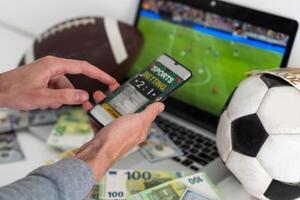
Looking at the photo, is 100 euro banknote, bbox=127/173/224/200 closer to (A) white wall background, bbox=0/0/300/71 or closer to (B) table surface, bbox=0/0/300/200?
(B) table surface, bbox=0/0/300/200

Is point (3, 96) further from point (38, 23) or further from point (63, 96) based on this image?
point (38, 23)

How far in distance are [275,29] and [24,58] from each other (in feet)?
1.94

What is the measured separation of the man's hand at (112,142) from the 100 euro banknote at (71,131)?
0.25 m

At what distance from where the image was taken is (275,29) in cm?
85

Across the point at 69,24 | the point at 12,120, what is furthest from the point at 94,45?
the point at 12,120

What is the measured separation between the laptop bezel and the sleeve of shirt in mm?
444

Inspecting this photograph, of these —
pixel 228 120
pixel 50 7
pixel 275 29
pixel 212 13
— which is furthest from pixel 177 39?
pixel 50 7

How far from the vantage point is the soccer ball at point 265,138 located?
629 mm

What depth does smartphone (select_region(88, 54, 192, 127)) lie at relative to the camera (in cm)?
68

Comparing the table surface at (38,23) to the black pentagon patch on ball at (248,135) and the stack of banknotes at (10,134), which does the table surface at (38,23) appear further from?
the black pentagon patch on ball at (248,135)

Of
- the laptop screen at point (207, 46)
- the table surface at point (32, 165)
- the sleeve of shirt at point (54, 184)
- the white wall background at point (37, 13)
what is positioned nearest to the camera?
the sleeve of shirt at point (54, 184)

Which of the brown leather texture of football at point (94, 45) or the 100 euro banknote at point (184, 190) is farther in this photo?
the brown leather texture of football at point (94, 45)

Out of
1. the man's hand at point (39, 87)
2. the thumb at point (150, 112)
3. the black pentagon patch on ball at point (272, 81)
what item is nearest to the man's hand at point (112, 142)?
the thumb at point (150, 112)

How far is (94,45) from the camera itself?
916mm
